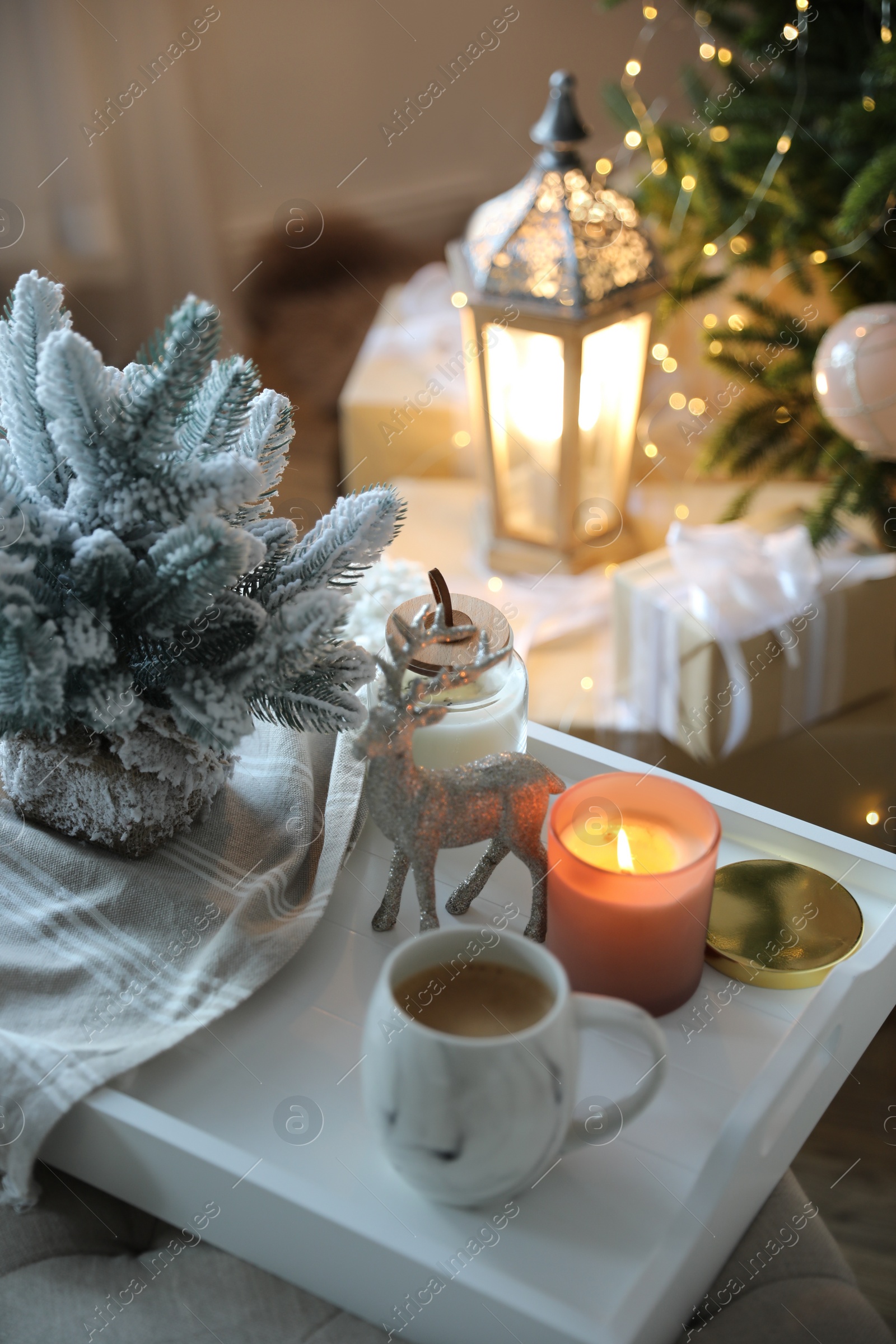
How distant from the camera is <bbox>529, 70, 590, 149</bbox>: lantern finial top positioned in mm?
1147

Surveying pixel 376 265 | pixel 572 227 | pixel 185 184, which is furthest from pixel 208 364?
pixel 376 265

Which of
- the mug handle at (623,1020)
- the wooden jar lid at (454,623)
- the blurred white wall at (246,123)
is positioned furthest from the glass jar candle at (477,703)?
the blurred white wall at (246,123)

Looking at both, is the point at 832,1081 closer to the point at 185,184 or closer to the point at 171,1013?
the point at 171,1013

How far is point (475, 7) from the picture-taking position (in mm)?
2674

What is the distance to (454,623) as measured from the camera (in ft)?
2.06

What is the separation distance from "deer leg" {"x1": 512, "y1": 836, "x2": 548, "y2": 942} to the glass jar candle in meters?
0.07

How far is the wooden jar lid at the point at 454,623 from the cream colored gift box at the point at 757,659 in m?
0.54

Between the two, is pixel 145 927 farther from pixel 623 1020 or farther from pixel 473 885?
pixel 623 1020

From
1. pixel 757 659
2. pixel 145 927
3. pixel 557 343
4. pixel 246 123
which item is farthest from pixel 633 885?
pixel 246 123

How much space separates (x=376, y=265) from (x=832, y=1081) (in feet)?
8.93

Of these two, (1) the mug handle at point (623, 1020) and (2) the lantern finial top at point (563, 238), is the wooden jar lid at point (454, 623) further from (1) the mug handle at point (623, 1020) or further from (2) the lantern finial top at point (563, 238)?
(2) the lantern finial top at point (563, 238)

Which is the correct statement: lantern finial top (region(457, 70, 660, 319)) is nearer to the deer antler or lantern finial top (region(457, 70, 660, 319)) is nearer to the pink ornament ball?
the pink ornament ball

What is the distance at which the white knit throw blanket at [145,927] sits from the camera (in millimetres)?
533

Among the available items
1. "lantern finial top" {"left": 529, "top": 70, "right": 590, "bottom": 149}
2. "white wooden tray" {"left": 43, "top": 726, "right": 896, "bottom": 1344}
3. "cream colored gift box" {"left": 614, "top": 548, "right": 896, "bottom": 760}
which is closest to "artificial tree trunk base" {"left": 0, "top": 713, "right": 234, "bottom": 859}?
"white wooden tray" {"left": 43, "top": 726, "right": 896, "bottom": 1344}
